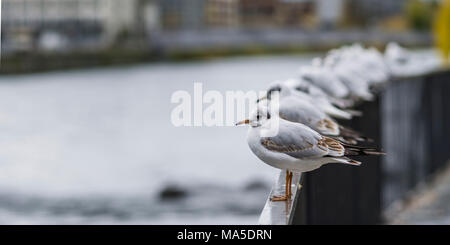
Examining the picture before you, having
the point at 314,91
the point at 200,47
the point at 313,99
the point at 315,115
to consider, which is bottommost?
the point at 315,115

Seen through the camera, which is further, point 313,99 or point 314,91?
point 314,91

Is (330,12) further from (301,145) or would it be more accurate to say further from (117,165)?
(301,145)

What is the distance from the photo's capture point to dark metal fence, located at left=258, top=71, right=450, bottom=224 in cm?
280

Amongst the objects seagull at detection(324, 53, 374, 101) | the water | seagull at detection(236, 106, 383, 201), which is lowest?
seagull at detection(236, 106, 383, 201)

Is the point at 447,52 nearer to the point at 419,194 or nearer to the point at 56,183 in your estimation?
the point at 56,183

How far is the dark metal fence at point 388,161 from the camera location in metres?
2.80

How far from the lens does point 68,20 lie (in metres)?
63.4

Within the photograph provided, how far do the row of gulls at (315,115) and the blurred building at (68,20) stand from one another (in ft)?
171

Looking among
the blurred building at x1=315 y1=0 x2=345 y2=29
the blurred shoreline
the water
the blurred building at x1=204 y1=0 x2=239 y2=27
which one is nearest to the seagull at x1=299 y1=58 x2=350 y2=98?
the water

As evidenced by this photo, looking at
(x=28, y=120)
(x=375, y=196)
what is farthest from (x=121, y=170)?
(x=375, y=196)

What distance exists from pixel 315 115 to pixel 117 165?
60.9 ft

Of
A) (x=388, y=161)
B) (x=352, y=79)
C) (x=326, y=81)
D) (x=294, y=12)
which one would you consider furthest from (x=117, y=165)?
(x=294, y=12)

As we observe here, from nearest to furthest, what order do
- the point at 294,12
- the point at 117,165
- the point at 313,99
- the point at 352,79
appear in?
the point at 313,99
the point at 352,79
the point at 117,165
the point at 294,12

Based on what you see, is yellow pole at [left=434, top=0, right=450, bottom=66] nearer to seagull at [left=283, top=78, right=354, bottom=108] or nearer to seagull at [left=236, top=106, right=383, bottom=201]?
seagull at [left=283, top=78, right=354, bottom=108]
